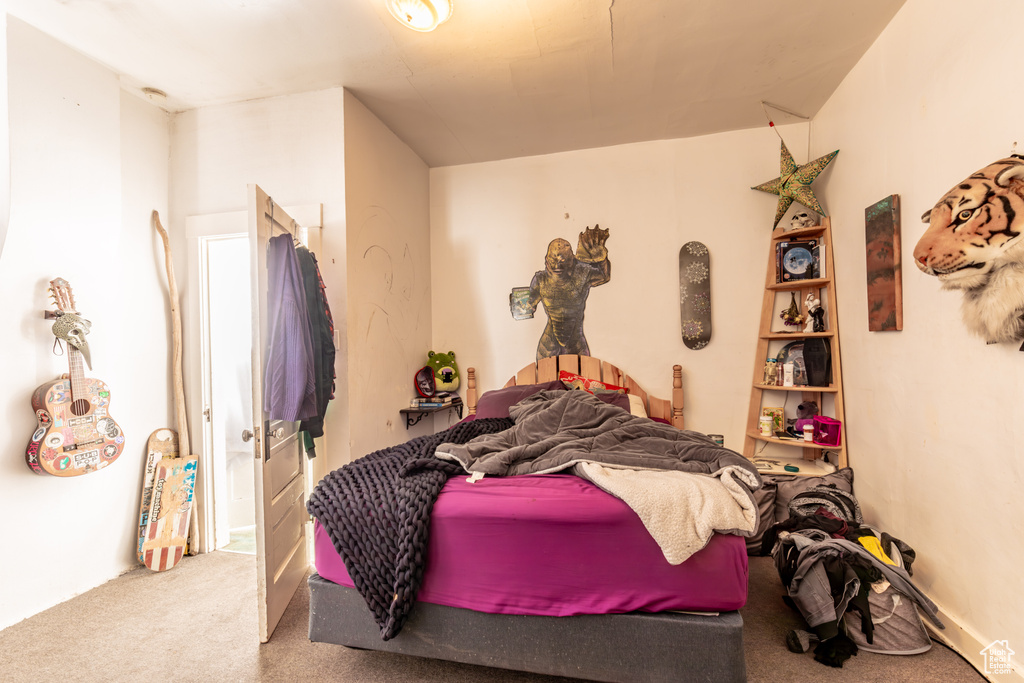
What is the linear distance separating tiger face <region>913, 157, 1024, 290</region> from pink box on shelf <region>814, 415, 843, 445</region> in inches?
48.9

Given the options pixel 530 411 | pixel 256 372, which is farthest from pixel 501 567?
pixel 256 372

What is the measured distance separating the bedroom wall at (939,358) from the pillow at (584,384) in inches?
56.2

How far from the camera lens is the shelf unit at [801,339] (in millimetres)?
2820

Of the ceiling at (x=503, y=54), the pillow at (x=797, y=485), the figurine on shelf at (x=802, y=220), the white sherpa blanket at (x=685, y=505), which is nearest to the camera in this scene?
the white sherpa blanket at (x=685, y=505)

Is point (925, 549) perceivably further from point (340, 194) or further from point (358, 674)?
point (340, 194)

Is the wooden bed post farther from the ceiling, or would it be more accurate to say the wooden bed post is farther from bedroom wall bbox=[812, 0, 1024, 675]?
bedroom wall bbox=[812, 0, 1024, 675]

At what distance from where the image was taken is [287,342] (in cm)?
220

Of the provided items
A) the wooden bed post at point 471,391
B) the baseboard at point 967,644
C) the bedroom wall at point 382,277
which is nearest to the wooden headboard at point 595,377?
the wooden bed post at point 471,391

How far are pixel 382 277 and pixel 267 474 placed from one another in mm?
1431

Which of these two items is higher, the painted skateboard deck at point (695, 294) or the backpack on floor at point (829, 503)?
the painted skateboard deck at point (695, 294)

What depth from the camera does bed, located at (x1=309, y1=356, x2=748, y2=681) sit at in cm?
146

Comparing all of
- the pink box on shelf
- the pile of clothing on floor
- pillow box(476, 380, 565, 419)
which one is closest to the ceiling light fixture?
pillow box(476, 380, 565, 419)

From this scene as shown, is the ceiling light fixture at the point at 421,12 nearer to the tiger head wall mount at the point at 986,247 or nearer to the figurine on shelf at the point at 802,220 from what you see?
the tiger head wall mount at the point at 986,247

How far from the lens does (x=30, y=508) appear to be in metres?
2.17
